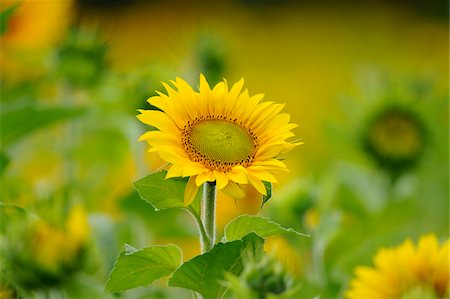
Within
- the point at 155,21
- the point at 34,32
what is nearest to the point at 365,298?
the point at 34,32

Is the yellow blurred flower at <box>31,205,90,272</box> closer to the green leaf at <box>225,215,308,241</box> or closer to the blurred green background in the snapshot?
the blurred green background

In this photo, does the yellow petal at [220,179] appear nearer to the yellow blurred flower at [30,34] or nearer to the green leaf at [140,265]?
the green leaf at [140,265]

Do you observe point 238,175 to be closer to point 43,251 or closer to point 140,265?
point 140,265

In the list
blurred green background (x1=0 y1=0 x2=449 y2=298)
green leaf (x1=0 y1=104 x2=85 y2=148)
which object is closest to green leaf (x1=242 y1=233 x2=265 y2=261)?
blurred green background (x1=0 y1=0 x2=449 y2=298)

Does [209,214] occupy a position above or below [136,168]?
below

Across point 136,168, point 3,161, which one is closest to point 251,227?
point 3,161

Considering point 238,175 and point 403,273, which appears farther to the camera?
point 403,273
